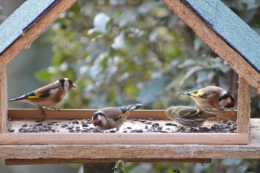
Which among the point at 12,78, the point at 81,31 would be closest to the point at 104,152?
the point at 81,31

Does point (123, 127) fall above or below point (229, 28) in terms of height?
below

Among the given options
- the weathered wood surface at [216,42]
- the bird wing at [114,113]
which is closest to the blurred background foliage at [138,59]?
the bird wing at [114,113]

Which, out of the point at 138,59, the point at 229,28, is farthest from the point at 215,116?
the point at 138,59

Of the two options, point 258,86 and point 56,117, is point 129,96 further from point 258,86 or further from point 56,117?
point 258,86

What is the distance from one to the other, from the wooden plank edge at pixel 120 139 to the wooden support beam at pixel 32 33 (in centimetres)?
34

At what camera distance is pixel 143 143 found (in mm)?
2797

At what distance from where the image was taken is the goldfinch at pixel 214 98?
11.4ft

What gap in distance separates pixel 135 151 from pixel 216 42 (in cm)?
60

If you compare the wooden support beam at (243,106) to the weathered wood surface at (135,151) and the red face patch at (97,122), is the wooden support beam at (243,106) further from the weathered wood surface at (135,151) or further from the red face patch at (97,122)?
the red face patch at (97,122)

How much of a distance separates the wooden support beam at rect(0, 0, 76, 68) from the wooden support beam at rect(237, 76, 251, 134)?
86cm

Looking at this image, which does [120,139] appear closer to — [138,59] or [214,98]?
[214,98]

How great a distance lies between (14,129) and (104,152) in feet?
1.98

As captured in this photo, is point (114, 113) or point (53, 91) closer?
point (114, 113)

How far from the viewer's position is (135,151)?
2777 millimetres
